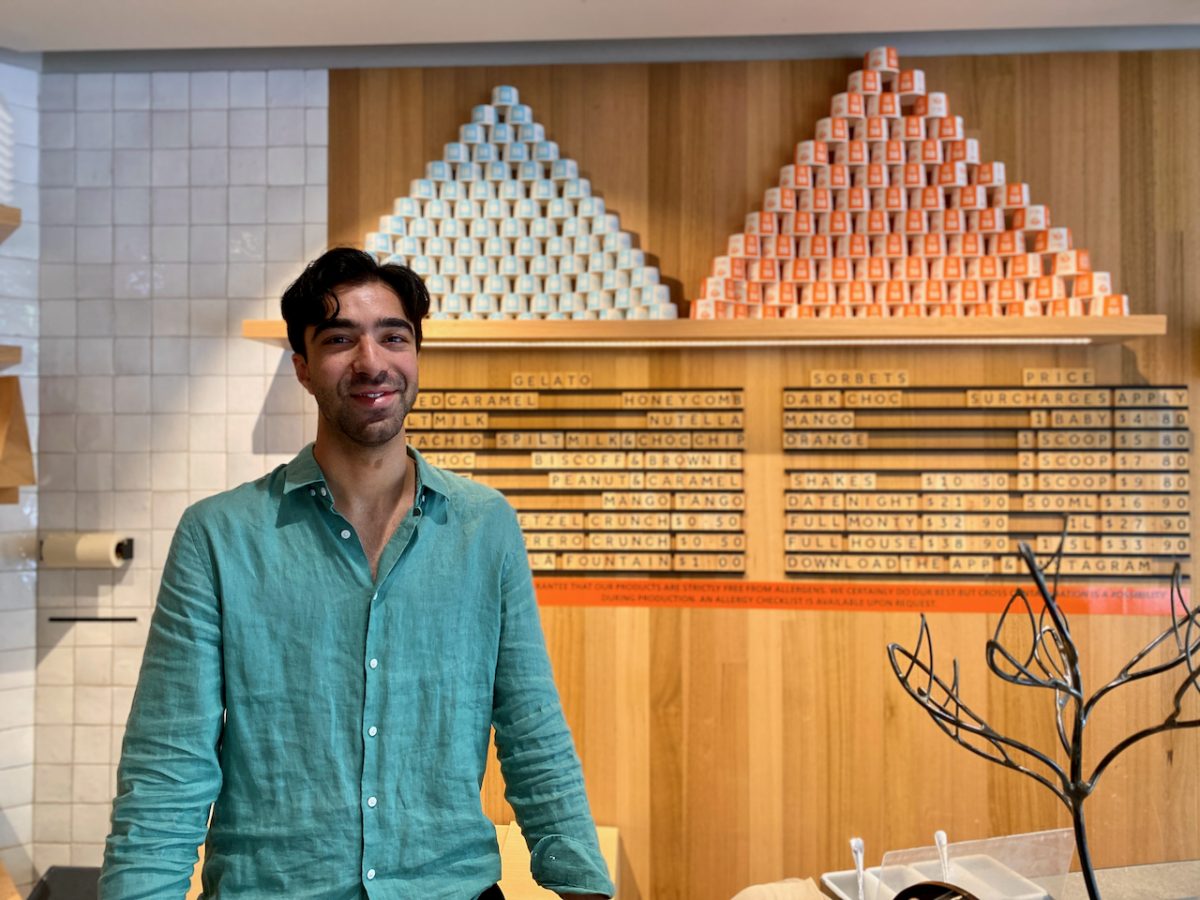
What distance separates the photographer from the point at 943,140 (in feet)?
10.3

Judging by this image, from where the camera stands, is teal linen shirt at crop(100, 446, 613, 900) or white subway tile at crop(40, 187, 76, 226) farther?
white subway tile at crop(40, 187, 76, 226)

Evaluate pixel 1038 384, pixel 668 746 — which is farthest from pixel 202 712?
pixel 1038 384

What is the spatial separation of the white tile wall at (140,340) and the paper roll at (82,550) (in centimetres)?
9

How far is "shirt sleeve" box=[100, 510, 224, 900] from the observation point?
144 centimetres

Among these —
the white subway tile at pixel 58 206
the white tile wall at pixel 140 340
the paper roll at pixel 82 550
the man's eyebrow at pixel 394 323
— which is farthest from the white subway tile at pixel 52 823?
the man's eyebrow at pixel 394 323

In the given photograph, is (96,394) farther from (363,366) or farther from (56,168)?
(363,366)

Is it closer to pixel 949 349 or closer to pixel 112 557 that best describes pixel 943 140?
pixel 949 349

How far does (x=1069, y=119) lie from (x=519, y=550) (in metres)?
2.52

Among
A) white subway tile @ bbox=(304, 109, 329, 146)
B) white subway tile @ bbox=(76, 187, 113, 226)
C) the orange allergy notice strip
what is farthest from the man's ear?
white subway tile @ bbox=(76, 187, 113, 226)

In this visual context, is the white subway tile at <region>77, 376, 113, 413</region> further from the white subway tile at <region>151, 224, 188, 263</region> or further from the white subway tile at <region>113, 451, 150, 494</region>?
the white subway tile at <region>151, 224, 188, 263</region>

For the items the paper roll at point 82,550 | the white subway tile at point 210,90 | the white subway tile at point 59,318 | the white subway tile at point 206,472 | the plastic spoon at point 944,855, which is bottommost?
the plastic spoon at point 944,855

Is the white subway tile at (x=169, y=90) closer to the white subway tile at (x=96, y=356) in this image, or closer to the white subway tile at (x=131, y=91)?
the white subway tile at (x=131, y=91)

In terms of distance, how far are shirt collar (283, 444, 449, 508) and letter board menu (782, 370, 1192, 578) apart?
1.79 metres

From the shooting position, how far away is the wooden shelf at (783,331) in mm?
2910
